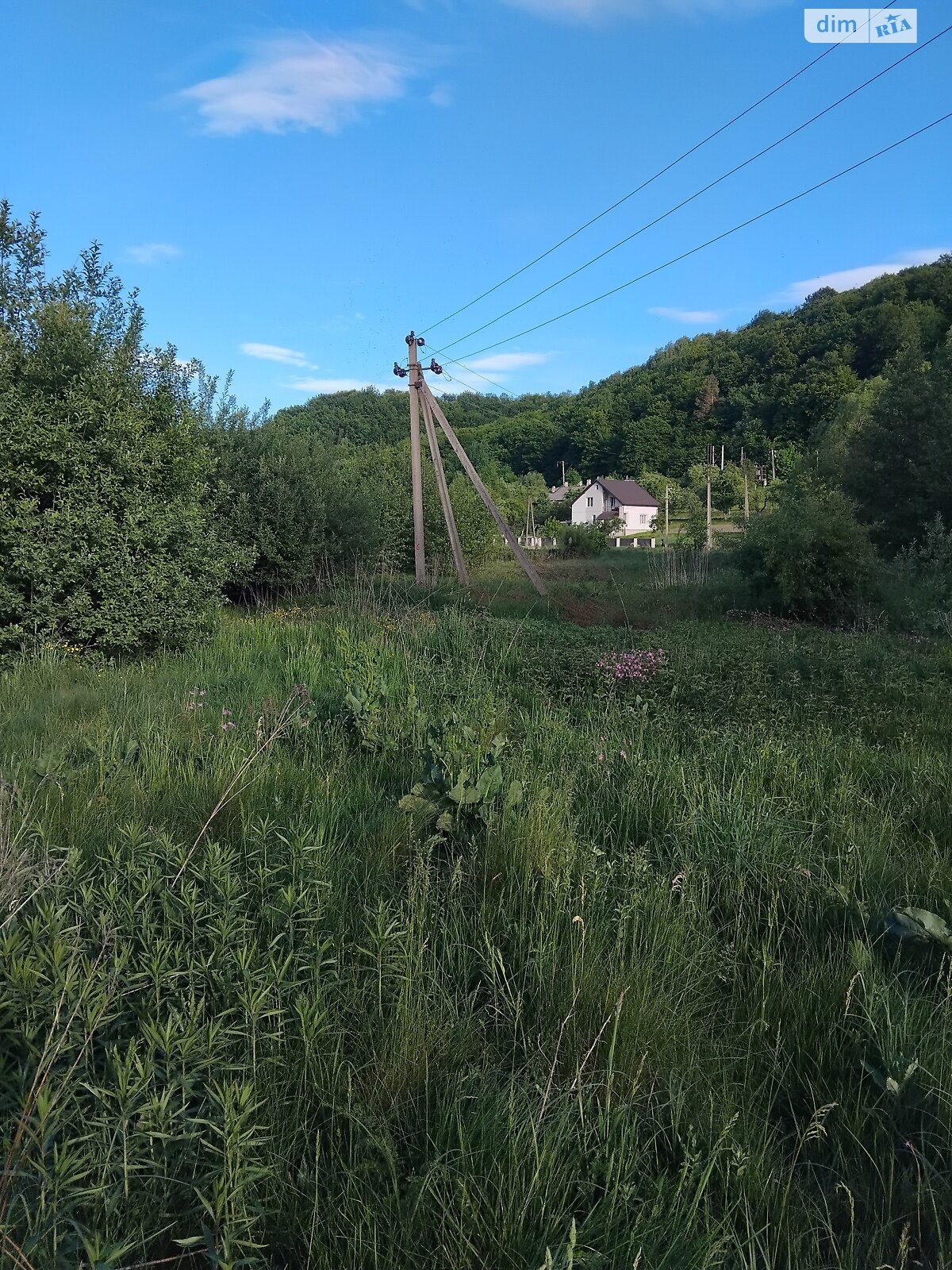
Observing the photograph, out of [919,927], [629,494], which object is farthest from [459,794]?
[629,494]

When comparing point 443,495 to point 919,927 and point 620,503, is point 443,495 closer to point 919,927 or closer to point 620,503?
point 919,927

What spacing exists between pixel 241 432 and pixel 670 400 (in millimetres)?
75050

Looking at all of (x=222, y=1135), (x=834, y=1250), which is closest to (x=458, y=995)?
(x=222, y=1135)

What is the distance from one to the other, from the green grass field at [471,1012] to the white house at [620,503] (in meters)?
71.0

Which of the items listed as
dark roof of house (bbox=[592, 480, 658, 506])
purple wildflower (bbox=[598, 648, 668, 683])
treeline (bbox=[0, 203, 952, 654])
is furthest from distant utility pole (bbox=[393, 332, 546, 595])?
dark roof of house (bbox=[592, 480, 658, 506])

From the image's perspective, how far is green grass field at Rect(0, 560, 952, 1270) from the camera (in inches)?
54.3

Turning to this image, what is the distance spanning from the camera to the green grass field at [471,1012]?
1380mm

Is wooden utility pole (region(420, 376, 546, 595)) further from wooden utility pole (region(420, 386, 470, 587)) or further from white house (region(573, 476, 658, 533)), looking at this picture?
white house (region(573, 476, 658, 533))

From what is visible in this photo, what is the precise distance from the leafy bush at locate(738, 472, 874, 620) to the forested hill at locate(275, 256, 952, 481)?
2944 cm

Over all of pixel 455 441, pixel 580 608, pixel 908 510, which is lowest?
pixel 580 608

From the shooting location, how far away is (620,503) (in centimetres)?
7469

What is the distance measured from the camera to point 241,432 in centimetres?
1526

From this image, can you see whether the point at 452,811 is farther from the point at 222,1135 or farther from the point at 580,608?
the point at 580,608

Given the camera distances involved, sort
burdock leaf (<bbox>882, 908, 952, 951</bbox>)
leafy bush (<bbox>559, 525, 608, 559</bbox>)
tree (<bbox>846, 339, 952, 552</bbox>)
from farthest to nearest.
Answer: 1. leafy bush (<bbox>559, 525, 608, 559</bbox>)
2. tree (<bbox>846, 339, 952, 552</bbox>)
3. burdock leaf (<bbox>882, 908, 952, 951</bbox>)
